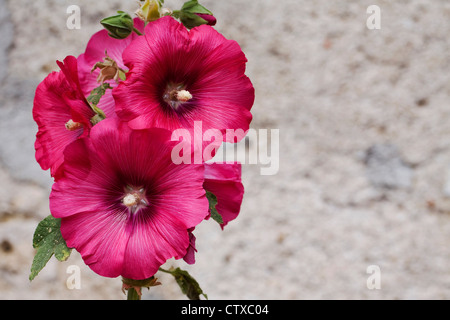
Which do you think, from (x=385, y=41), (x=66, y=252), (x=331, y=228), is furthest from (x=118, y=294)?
Answer: (x=385, y=41)

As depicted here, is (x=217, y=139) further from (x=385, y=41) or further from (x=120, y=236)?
(x=385, y=41)

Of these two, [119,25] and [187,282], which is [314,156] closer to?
[187,282]

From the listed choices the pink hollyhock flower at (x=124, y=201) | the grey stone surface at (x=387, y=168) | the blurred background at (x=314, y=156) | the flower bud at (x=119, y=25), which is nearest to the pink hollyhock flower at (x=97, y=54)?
the flower bud at (x=119, y=25)

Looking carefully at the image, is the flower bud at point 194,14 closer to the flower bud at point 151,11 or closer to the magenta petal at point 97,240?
the flower bud at point 151,11

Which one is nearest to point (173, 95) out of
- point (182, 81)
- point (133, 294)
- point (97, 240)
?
point (182, 81)

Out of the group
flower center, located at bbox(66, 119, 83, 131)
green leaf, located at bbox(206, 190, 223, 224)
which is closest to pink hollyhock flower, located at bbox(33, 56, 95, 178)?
flower center, located at bbox(66, 119, 83, 131)

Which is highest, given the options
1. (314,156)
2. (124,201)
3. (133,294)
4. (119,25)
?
(314,156)

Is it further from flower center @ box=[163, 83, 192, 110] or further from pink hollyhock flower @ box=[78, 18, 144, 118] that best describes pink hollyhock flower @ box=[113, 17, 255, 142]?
pink hollyhock flower @ box=[78, 18, 144, 118]
